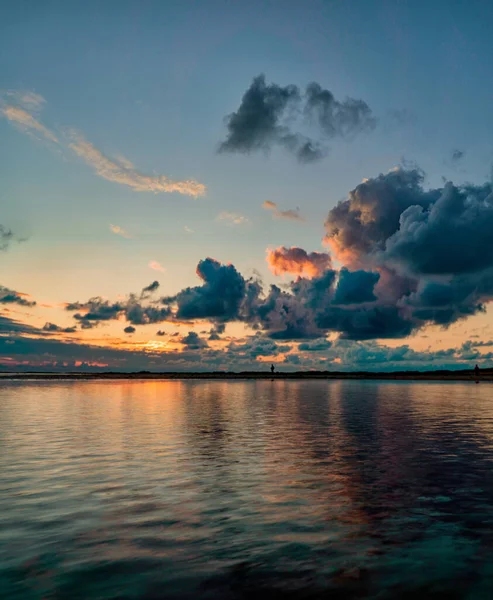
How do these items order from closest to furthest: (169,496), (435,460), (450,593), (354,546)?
(450,593)
(354,546)
(169,496)
(435,460)

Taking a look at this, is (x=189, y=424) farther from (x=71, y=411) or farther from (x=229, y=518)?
(x=229, y=518)

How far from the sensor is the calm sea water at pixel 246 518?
11859 millimetres

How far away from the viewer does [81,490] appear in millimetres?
21016

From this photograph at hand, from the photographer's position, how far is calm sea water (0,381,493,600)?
1186 centimetres

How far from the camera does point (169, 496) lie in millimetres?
20062

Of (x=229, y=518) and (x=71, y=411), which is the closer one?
(x=229, y=518)

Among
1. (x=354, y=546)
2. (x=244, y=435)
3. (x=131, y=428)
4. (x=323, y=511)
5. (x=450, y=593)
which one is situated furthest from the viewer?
(x=131, y=428)

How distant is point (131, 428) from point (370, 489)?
26.0m

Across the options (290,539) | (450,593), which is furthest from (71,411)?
(450,593)

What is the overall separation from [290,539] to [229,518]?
285cm

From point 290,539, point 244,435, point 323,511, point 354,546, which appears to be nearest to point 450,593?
point 354,546

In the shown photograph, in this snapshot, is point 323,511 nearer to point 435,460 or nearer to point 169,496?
point 169,496

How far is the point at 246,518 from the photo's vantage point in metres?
17.0

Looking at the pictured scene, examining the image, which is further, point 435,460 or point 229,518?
point 435,460
